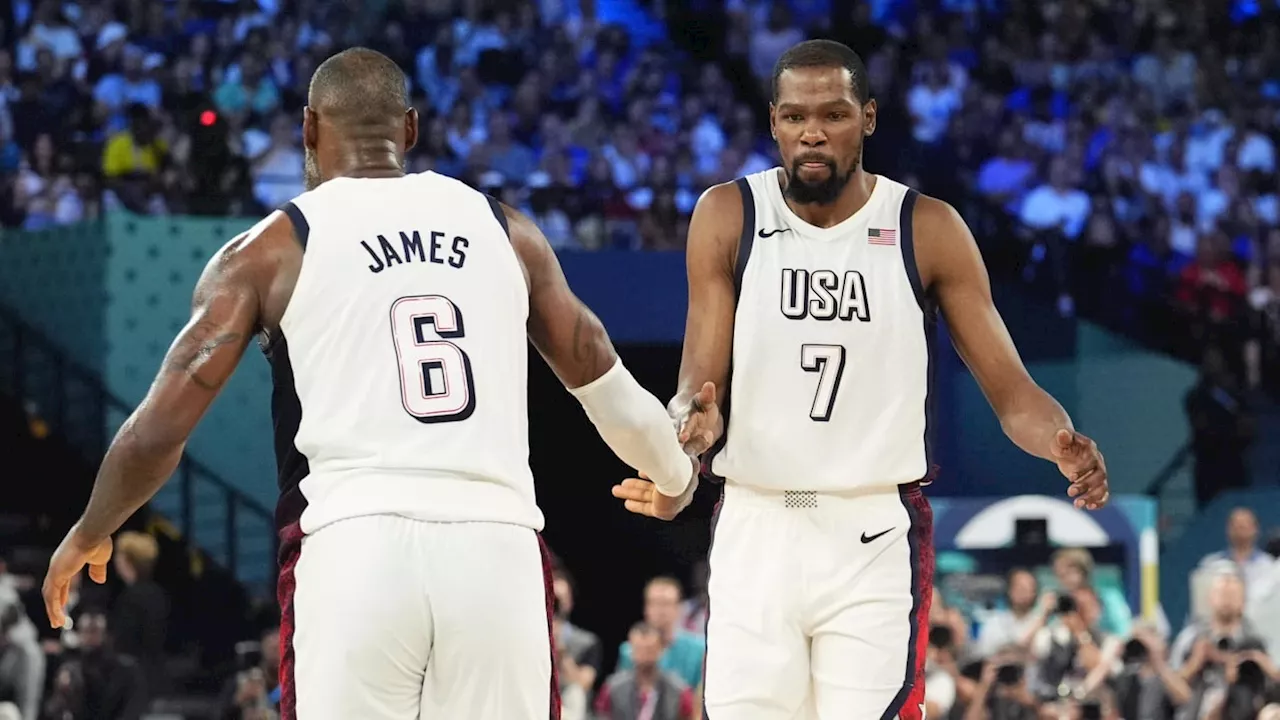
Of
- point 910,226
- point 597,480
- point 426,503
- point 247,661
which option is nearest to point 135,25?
point 597,480

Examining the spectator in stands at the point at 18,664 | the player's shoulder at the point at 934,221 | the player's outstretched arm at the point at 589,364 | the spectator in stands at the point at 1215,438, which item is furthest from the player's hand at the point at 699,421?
the spectator in stands at the point at 1215,438

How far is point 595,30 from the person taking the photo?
63.7 feet

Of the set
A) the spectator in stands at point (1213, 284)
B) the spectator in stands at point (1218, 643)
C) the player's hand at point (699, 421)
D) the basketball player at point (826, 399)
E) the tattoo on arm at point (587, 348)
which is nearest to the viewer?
the tattoo on arm at point (587, 348)

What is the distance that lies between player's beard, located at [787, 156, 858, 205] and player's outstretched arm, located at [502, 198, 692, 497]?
3.69 ft

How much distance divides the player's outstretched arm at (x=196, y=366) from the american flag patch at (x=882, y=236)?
201 cm

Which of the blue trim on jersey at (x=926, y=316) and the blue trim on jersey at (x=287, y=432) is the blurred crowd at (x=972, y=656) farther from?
the blue trim on jersey at (x=287, y=432)

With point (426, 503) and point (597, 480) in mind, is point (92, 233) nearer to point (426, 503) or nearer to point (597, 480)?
point (597, 480)

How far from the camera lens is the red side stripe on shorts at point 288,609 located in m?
4.51

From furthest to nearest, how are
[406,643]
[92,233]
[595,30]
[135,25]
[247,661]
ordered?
[595,30] → [135,25] → [92,233] → [247,661] → [406,643]

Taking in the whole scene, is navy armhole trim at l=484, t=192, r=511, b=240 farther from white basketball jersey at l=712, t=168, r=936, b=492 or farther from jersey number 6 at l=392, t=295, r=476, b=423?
white basketball jersey at l=712, t=168, r=936, b=492

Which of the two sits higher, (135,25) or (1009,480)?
(135,25)

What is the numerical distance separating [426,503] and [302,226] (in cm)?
70

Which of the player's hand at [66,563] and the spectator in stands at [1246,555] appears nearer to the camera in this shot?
the player's hand at [66,563]

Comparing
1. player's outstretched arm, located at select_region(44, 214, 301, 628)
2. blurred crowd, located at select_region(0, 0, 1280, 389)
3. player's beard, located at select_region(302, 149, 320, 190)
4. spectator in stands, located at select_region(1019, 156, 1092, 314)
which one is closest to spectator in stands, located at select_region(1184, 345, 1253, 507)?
blurred crowd, located at select_region(0, 0, 1280, 389)
